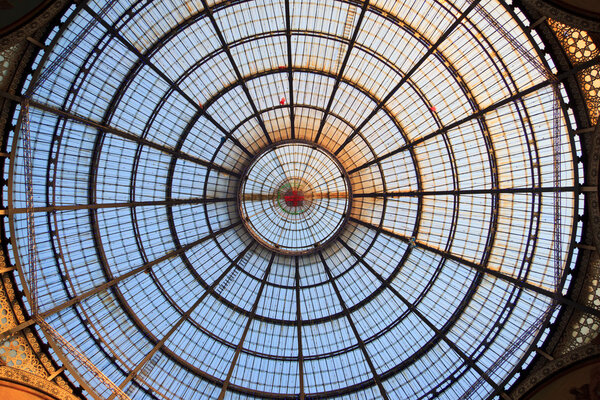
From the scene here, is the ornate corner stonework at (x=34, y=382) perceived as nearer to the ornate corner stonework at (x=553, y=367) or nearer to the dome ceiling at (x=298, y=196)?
the dome ceiling at (x=298, y=196)

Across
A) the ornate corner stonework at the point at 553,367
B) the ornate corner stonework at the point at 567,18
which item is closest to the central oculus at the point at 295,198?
the ornate corner stonework at the point at 553,367

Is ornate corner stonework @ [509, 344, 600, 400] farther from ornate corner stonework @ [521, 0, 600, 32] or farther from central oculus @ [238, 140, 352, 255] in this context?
central oculus @ [238, 140, 352, 255]

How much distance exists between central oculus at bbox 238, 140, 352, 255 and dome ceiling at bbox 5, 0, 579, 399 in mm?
154

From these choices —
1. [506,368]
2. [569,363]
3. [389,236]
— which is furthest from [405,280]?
[569,363]

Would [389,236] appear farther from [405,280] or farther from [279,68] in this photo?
[279,68]

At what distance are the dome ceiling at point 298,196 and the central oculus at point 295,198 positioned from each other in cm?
15

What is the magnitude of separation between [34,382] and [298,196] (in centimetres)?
1884

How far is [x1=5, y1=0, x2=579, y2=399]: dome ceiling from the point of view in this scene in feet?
74.7

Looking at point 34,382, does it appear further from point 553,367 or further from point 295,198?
point 553,367

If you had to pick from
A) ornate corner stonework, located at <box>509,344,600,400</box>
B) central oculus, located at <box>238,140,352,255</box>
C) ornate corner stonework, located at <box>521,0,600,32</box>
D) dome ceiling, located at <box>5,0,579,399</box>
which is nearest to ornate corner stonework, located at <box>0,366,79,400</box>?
dome ceiling, located at <box>5,0,579,399</box>

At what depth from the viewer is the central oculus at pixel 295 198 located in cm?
2938

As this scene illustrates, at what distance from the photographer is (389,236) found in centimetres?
2822

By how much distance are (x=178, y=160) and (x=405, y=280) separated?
1792 centimetres

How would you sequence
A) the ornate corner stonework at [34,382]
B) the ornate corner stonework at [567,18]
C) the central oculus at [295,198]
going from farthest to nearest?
1. the central oculus at [295,198]
2. the ornate corner stonework at [34,382]
3. the ornate corner stonework at [567,18]
